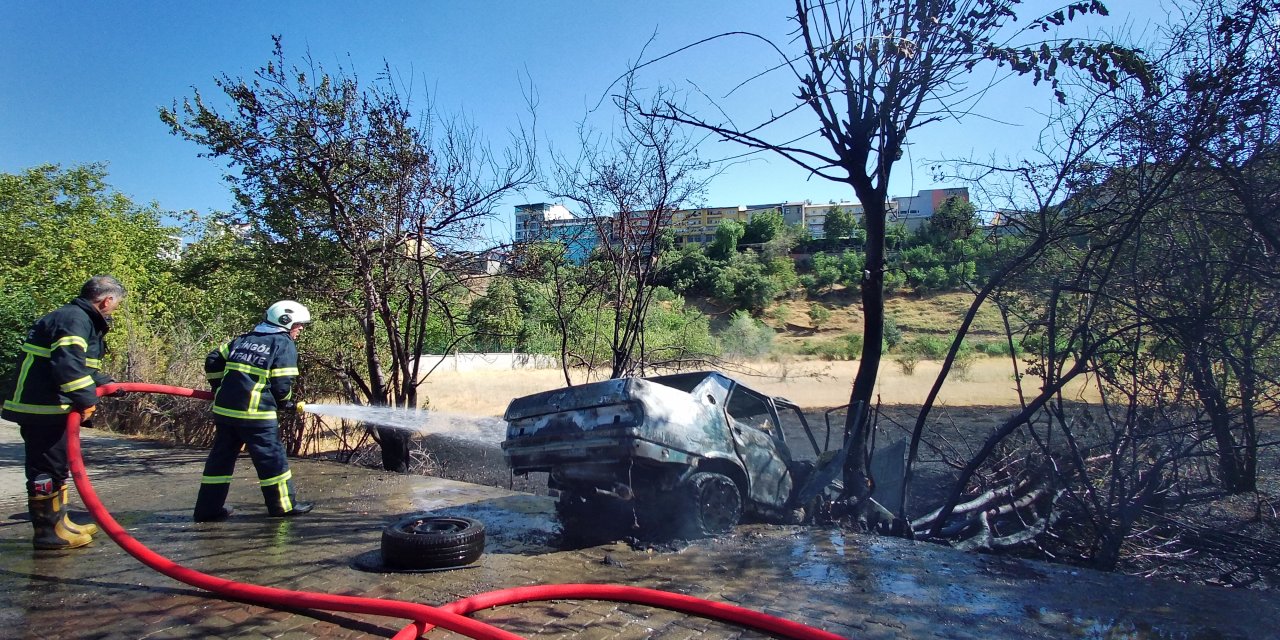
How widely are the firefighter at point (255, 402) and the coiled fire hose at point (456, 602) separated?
993 mm

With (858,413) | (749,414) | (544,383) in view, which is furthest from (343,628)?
(544,383)

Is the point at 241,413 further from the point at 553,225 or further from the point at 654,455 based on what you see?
the point at 553,225

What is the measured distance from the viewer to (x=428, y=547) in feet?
14.2

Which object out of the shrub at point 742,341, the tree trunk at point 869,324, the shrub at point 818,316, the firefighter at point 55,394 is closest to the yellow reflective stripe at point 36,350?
the firefighter at point 55,394

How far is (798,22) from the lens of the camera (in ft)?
19.0

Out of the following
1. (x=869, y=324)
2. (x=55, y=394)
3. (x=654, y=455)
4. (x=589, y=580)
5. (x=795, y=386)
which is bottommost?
(x=795, y=386)

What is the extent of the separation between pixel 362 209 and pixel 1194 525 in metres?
9.42

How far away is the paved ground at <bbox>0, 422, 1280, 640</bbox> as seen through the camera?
3539 mm

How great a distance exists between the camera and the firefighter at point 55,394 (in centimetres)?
445

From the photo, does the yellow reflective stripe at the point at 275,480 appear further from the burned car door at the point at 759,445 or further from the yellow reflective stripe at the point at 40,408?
the burned car door at the point at 759,445

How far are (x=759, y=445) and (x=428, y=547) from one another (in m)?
3.02

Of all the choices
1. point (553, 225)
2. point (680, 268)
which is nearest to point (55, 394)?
point (553, 225)

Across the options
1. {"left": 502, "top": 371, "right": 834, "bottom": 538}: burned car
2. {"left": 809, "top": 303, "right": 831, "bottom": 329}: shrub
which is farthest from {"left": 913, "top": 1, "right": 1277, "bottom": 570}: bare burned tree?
{"left": 809, "top": 303, "right": 831, "bottom": 329}: shrub

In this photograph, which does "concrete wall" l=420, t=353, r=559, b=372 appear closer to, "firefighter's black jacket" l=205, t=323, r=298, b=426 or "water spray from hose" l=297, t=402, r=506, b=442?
"water spray from hose" l=297, t=402, r=506, b=442
